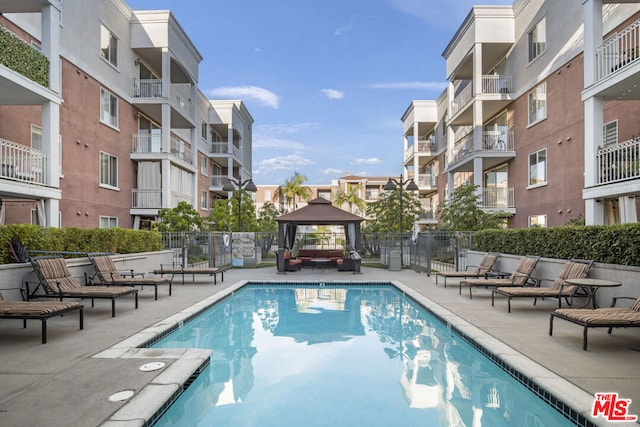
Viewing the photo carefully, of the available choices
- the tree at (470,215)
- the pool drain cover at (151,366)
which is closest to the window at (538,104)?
the tree at (470,215)

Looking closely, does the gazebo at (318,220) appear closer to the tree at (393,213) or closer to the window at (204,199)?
the tree at (393,213)

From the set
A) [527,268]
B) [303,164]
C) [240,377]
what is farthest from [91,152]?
[303,164]

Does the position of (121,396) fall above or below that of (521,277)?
below

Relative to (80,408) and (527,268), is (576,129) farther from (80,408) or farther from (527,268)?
(80,408)

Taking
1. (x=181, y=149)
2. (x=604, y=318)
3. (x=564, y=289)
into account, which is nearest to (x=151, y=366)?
(x=604, y=318)

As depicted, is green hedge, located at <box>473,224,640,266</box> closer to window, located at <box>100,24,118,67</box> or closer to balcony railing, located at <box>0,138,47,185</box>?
balcony railing, located at <box>0,138,47,185</box>

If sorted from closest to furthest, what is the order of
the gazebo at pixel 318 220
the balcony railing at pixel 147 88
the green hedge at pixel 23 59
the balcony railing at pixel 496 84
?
1. the green hedge at pixel 23 59
2. the gazebo at pixel 318 220
3. the balcony railing at pixel 147 88
4. the balcony railing at pixel 496 84

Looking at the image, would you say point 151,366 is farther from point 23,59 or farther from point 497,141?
point 497,141

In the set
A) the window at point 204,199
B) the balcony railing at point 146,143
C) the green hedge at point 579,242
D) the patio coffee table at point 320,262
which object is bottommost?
the patio coffee table at point 320,262

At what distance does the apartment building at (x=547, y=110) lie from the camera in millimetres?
12188

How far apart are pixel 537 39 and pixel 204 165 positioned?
23.6 m

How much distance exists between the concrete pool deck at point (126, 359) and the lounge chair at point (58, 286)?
454 mm

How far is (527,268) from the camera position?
405 inches

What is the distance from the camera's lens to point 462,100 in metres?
24.9
